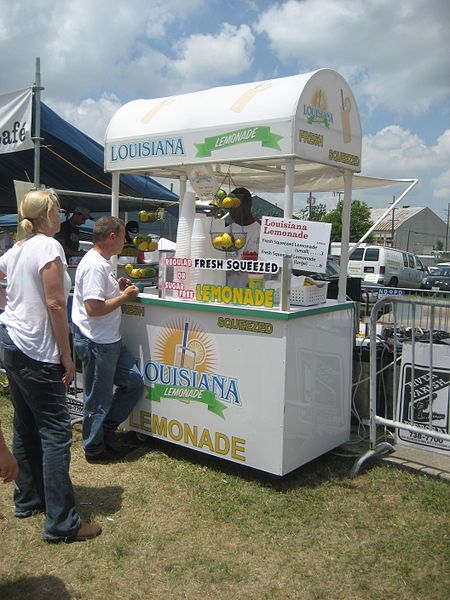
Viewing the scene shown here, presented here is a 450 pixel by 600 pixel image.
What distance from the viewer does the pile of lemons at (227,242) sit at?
4281 mm

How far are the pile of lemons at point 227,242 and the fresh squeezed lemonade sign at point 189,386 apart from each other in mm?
626

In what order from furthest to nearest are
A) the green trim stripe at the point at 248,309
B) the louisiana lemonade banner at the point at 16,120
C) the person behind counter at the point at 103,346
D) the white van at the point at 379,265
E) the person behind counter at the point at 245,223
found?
1. the white van at the point at 379,265
2. the louisiana lemonade banner at the point at 16,120
3. the person behind counter at the point at 245,223
4. the person behind counter at the point at 103,346
5. the green trim stripe at the point at 248,309

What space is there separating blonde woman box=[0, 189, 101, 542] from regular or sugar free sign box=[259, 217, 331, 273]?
1.40 metres

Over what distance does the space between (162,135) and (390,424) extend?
9.40 ft

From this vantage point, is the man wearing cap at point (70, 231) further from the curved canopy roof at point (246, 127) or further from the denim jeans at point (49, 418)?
the denim jeans at point (49, 418)

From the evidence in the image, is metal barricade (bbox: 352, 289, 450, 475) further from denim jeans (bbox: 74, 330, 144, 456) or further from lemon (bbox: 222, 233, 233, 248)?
denim jeans (bbox: 74, 330, 144, 456)

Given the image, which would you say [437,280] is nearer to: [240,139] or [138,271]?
[138,271]

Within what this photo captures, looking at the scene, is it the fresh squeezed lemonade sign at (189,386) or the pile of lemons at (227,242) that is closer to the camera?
the fresh squeezed lemonade sign at (189,386)

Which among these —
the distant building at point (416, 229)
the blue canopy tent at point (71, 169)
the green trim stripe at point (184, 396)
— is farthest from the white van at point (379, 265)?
the distant building at point (416, 229)

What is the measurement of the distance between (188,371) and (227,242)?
1019 mm

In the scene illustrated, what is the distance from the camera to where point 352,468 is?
421 cm

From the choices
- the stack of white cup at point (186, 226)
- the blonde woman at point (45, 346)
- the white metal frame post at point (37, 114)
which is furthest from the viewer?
the white metal frame post at point (37, 114)

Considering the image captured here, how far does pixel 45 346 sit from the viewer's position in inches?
121

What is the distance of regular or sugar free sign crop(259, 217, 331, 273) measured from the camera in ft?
12.5
